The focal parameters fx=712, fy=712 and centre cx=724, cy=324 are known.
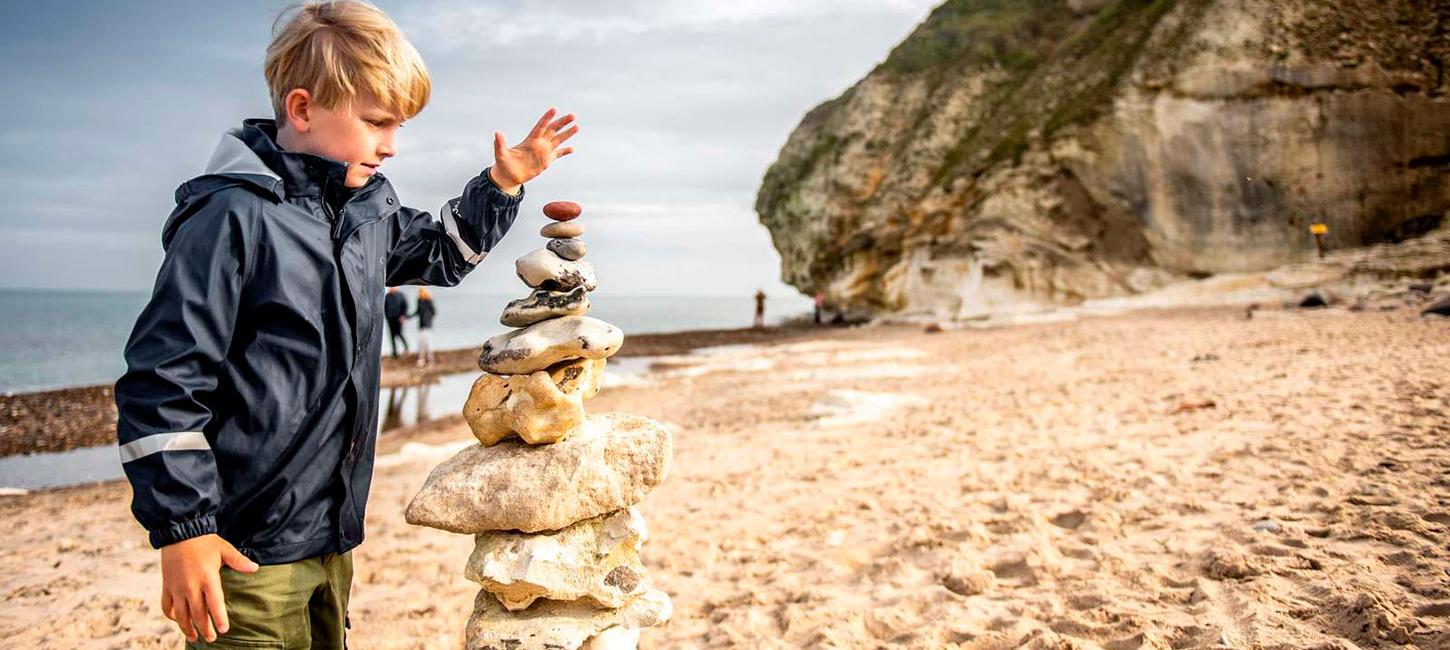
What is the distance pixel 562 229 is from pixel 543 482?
108cm

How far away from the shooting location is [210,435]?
6.07 ft

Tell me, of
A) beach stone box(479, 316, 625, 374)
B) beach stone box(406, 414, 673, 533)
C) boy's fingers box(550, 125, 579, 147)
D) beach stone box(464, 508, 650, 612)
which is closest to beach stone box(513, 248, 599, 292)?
beach stone box(479, 316, 625, 374)

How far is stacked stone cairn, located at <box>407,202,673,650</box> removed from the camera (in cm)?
284

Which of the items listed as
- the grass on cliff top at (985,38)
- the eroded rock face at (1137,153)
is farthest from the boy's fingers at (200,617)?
the grass on cliff top at (985,38)

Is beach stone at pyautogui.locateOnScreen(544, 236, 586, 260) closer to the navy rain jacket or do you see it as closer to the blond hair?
the navy rain jacket

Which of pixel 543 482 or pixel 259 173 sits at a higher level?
pixel 259 173

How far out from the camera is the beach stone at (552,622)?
9.35 feet

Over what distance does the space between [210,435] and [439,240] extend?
3.19ft

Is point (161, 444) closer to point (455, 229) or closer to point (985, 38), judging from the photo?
point (455, 229)

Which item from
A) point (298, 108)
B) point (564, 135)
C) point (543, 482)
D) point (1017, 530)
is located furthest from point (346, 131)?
point (1017, 530)

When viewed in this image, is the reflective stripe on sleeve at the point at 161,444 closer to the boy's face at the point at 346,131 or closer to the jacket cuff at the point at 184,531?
the jacket cuff at the point at 184,531

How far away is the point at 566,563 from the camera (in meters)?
2.89

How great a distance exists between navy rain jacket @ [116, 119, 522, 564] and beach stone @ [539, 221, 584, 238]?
0.86 meters

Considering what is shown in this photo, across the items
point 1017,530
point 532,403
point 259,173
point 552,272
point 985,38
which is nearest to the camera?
point 259,173
